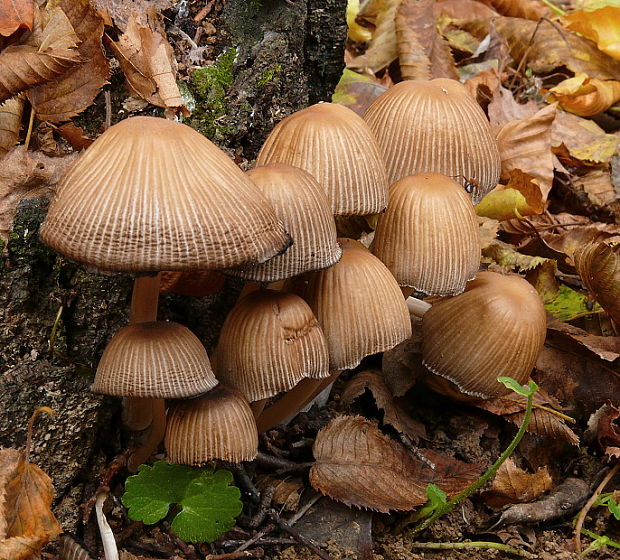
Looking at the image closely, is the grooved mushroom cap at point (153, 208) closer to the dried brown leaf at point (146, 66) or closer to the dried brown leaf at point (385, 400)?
the dried brown leaf at point (146, 66)

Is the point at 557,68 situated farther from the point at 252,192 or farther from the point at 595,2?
the point at 252,192

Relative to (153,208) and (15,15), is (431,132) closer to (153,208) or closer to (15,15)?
(153,208)

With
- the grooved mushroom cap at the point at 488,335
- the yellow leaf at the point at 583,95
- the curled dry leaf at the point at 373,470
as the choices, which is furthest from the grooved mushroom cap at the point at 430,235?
the yellow leaf at the point at 583,95

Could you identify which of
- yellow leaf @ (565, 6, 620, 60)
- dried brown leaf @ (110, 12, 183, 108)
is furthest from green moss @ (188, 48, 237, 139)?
yellow leaf @ (565, 6, 620, 60)

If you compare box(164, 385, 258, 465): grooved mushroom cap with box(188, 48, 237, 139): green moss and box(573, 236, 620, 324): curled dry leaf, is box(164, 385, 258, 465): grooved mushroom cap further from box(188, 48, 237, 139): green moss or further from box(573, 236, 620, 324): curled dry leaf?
box(573, 236, 620, 324): curled dry leaf

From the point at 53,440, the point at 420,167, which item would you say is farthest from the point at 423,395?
the point at 53,440

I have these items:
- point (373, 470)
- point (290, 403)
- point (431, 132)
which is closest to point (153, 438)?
point (290, 403)
